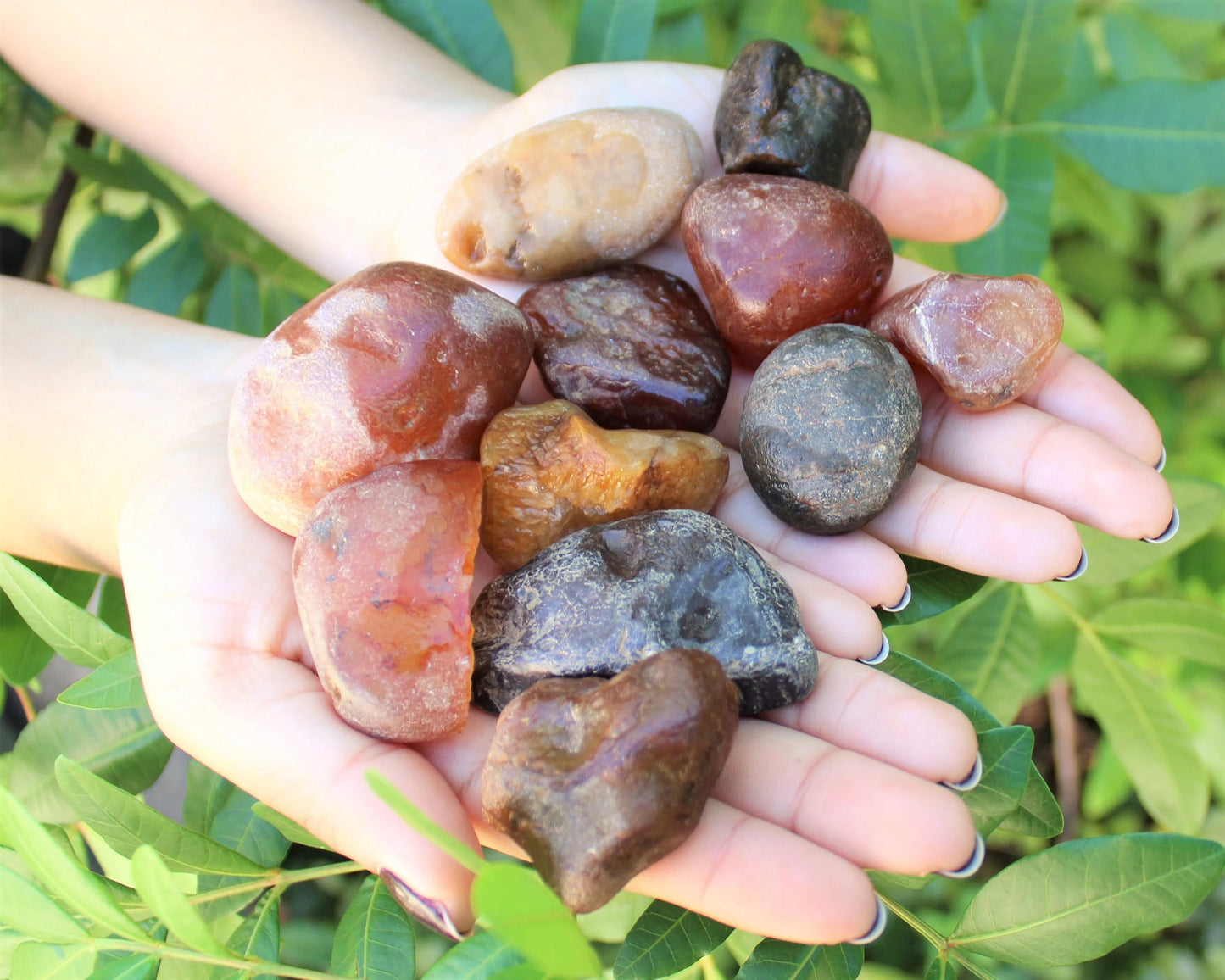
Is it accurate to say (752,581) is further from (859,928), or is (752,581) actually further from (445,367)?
(445,367)

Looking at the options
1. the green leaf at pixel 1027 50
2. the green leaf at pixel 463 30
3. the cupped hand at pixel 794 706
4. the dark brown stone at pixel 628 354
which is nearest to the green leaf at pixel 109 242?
the cupped hand at pixel 794 706

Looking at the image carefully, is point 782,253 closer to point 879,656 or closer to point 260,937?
point 879,656

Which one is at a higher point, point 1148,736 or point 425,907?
point 425,907

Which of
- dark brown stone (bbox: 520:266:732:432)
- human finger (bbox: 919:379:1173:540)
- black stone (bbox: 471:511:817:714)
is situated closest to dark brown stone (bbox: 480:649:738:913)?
black stone (bbox: 471:511:817:714)

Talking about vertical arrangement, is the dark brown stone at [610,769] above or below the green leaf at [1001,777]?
above

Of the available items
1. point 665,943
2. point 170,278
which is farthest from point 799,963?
point 170,278

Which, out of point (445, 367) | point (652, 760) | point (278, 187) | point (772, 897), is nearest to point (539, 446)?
point (445, 367)

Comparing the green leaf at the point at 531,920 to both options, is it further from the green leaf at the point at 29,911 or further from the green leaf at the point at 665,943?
the green leaf at the point at 29,911
